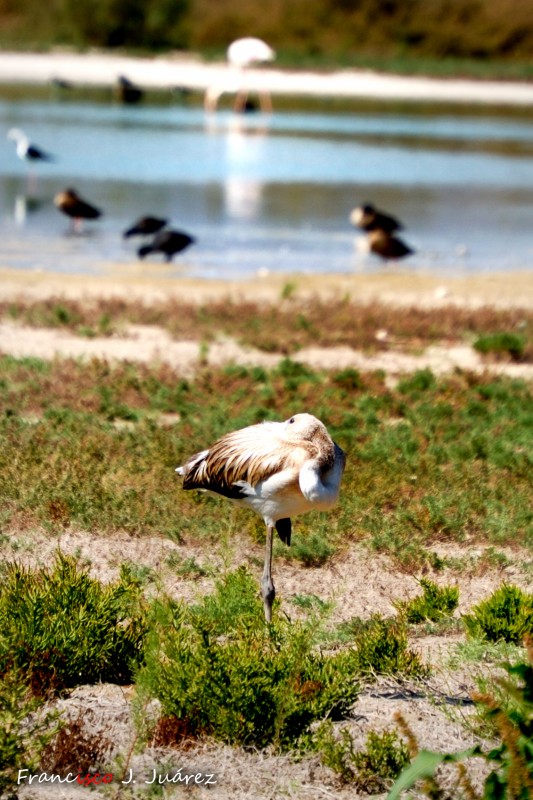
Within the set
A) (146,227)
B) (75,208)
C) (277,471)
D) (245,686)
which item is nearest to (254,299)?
(146,227)

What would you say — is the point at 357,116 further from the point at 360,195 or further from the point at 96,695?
the point at 96,695

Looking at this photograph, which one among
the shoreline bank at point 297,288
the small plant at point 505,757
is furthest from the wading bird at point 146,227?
the small plant at point 505,757

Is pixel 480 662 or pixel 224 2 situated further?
pixel 224 2

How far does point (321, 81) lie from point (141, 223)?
45882mm

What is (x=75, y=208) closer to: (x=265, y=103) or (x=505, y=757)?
(x=505, y=757)

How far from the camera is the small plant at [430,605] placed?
6.24 m

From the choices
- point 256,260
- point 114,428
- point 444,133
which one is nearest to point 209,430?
point 114,428

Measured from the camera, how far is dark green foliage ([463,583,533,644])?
5938 mm

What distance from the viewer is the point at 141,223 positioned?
59.7 ft

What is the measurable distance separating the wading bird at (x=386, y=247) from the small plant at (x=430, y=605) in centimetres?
1197

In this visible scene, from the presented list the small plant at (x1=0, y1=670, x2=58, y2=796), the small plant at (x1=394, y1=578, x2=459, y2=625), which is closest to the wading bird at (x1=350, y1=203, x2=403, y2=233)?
the small plant at (x1=394, y1=578, x2=459, y2=625)

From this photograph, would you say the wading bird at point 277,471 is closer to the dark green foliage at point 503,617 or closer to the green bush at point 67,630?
the green bush at point 67,630

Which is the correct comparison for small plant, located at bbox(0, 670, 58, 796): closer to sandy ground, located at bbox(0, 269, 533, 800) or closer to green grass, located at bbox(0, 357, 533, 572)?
sandy ground, located at bbox(0, 269, 533, 800)

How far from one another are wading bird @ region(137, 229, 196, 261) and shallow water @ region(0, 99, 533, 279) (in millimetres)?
231
